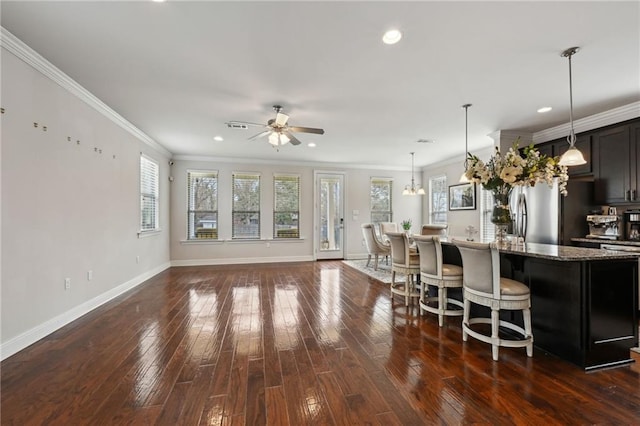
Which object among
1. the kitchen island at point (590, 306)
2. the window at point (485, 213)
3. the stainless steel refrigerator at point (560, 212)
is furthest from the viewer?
the window at point (485, 213)

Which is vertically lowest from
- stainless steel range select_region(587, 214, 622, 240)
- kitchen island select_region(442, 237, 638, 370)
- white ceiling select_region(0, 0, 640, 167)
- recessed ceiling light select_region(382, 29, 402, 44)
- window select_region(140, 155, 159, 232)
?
kitchen island select_region(442, 237, 638, 370)

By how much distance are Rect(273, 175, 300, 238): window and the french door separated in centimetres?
59

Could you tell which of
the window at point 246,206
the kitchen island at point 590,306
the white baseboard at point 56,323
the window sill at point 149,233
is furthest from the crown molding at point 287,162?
the kitchen island at point 590,306

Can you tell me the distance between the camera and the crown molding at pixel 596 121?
372 centimetres

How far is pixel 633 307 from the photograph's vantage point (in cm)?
238

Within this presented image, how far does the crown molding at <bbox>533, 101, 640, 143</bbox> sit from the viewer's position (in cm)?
372

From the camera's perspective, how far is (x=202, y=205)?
7.07 m

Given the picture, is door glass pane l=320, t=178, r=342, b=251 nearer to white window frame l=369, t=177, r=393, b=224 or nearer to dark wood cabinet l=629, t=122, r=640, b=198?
white window frame l=369, t=177, r=393, b=224

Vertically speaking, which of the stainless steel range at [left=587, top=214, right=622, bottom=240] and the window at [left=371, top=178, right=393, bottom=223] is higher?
the window at [left=371, top=178, right=393, bottom=223]

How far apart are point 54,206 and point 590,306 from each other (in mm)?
5034

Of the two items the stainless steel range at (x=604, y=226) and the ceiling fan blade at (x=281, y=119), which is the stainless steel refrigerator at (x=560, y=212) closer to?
the stainless steel range at (x=604, y=226)

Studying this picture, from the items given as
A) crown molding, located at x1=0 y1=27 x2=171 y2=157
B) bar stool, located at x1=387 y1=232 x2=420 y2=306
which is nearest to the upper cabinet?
bar stool, located at x1=387 y1=232 x2=420 y2=306

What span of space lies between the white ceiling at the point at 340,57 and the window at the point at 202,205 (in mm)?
2670

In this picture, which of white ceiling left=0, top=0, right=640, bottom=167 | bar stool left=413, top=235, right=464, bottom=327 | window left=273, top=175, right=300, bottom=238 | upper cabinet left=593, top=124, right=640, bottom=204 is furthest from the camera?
window left=273, top=175, right=300, bottom=238
